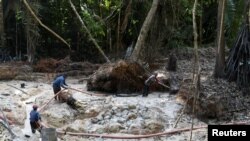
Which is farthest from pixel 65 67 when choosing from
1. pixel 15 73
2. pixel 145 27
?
pixel 145 27

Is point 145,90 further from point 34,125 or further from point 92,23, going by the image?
point 92,23

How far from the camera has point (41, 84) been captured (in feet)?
56.3

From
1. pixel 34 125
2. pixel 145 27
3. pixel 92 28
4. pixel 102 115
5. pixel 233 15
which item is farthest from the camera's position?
pixel 92 28

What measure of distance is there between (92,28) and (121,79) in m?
5.86

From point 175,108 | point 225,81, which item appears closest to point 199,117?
point 175,108

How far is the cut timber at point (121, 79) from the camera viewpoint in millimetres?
15281

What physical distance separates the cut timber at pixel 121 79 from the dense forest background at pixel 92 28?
8.44 feet

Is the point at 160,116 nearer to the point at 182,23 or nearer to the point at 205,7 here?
the point at 182,23

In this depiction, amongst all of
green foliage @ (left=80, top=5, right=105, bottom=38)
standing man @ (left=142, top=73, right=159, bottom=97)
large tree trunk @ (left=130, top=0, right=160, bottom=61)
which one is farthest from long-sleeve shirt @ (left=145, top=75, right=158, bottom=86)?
green foliage @ (left=80, top=5, right=105, bottom=38)

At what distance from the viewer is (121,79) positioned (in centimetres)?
1537

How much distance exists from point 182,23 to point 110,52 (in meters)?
Result: 4.07

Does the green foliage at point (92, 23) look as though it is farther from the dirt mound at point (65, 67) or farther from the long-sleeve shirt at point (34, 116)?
the long-sleeve shirt at point (34, 116)

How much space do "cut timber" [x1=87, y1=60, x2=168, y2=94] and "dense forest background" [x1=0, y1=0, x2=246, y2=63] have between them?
2573 mm

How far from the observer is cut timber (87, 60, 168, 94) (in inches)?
602
